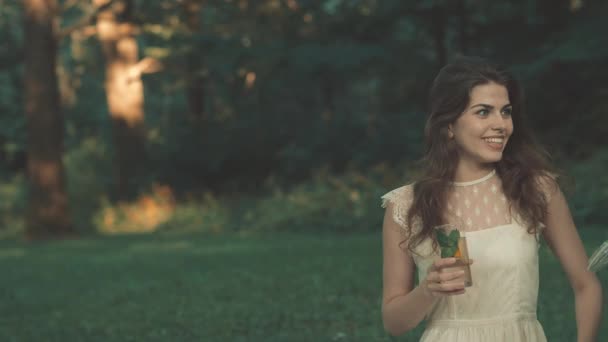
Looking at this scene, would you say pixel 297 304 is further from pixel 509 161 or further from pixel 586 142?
pixel 586 142

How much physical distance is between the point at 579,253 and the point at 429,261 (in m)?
0.55

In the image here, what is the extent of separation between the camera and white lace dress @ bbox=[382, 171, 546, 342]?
11.3 ft

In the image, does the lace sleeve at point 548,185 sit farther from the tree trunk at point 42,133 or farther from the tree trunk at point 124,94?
the tree trunk at point 124,94

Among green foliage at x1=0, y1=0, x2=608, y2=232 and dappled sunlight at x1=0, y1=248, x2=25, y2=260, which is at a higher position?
green foliage at x1=0, y1=0, x2=608, y2=232

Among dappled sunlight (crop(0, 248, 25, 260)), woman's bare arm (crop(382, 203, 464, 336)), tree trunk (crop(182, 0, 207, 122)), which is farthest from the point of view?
tree trunk (crop(182, 0, 207, 122))

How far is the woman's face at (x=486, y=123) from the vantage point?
11.5 ft

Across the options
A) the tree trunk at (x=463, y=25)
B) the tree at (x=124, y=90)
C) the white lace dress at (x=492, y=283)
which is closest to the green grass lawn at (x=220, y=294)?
the white lace dress at (x=492, y=283)

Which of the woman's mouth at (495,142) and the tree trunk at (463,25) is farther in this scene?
the tree trunk at (463,25)

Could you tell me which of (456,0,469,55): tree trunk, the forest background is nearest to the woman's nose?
the forest background

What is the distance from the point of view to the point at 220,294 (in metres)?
9.38

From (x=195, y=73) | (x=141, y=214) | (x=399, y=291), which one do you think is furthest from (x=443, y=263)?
(x=195, y=73)

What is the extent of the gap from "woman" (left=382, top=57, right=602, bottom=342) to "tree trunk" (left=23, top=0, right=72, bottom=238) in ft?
57.7

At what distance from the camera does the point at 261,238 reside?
16.3m

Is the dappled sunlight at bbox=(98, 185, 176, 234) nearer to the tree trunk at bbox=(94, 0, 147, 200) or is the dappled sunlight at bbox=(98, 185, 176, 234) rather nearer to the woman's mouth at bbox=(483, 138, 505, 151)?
the tree trunk at bbox=(94, 0, 147, 200)
